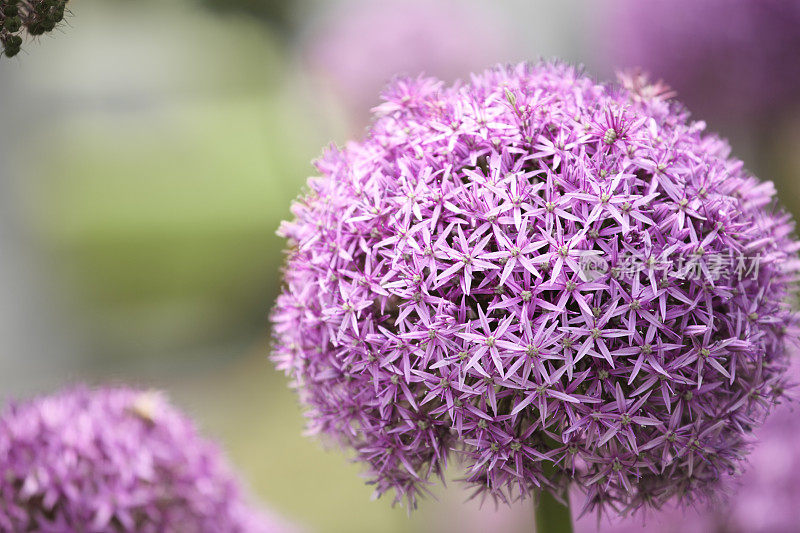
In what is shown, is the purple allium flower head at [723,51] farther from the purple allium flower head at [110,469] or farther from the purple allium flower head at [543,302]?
the purple allium flower head at [110,469]

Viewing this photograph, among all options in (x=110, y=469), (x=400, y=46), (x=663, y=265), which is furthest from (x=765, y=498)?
(x=400, y=46)

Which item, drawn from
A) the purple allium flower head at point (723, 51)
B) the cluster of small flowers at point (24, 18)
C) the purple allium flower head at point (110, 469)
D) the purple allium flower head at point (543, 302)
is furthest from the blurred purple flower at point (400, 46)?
the cluster of small flowers at point (24, 18)

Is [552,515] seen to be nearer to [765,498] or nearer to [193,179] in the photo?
[765,498]

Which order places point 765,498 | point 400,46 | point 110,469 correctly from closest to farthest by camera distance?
point 110,469
point 765,498
point 400,46

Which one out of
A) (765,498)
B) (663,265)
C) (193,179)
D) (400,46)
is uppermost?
(193,179)

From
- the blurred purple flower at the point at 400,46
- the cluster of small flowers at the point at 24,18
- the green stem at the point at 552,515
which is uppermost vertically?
the blurred purple flower at the point at 400,46

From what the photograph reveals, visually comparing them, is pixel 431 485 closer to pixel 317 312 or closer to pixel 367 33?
pixel 317 312

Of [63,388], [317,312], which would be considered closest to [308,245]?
[317,312]
